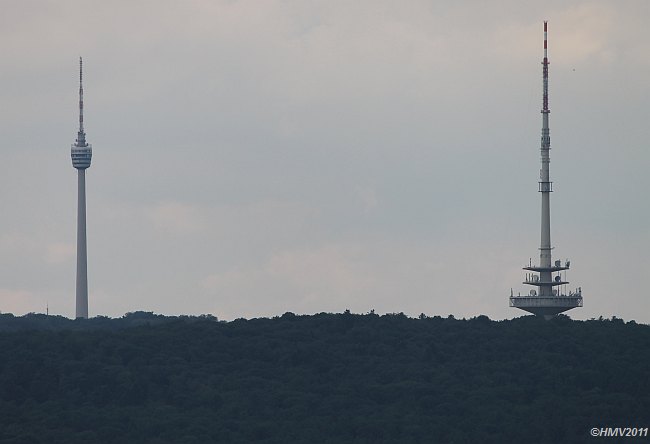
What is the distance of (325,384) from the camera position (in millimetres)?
177625

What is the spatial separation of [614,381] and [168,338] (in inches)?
1916

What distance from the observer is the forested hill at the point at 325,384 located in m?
156

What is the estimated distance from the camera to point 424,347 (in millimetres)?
193500

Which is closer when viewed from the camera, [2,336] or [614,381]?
[614,381]

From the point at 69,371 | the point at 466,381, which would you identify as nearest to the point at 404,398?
the point at 466,381

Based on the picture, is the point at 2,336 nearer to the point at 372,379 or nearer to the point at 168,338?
the point at 168,338

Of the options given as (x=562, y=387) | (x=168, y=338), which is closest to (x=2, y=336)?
(x=168, y=338)

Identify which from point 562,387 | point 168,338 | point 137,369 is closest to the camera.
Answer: point 562,387

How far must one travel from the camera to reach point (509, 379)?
175625mm

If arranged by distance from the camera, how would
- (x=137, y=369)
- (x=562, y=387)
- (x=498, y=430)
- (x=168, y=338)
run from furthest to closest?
1. (x=168, y=338)
2. (x=137, y=369)
3. (x=562, y=387)
4. (x=498, y=430)

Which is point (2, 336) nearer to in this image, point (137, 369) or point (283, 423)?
point (137, 369)

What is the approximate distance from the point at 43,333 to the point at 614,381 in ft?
201

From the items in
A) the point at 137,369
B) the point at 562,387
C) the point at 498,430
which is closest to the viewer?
the point at 498,430

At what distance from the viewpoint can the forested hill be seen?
156 meters
